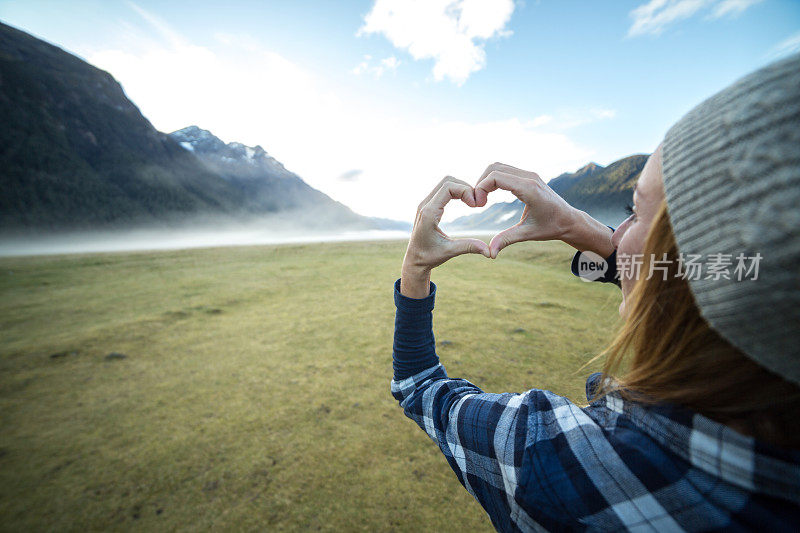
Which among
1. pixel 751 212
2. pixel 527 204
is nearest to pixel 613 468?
pixel 751 212

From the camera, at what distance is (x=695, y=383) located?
56cm

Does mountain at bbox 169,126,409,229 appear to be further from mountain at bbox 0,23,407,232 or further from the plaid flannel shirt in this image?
the plaid flannel shirt

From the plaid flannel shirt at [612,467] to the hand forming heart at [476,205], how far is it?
431 millimetres

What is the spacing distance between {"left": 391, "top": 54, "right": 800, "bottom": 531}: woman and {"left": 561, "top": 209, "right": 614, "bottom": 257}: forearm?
0.37 metres

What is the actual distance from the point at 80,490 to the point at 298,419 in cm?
128

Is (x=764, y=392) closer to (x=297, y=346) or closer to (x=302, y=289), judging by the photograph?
(x=297, y=346)

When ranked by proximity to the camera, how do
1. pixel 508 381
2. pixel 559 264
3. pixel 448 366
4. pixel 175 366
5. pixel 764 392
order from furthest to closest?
pixel 559 264
pixel 175 366
pixel 448 366
pixel 508 381
pixel 764 392

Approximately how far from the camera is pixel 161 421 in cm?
250

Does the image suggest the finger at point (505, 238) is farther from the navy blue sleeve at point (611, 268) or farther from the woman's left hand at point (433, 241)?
the navy blue sleeve at point (611, 268)

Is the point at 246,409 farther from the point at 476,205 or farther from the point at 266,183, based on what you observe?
the point at 266,183

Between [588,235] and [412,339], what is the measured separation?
788 mm

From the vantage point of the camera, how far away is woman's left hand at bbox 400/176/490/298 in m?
0.99

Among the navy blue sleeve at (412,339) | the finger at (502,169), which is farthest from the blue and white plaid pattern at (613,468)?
the finger at (502,169)

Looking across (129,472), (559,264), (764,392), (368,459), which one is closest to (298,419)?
(368,459)
